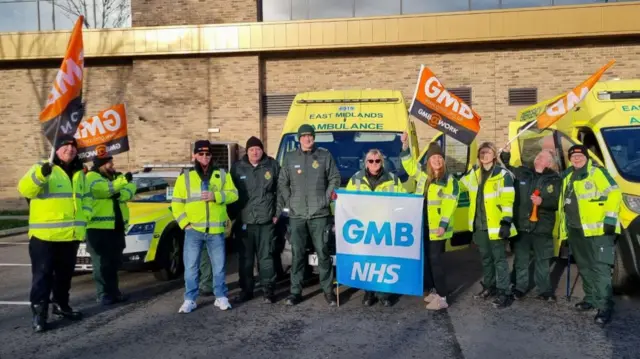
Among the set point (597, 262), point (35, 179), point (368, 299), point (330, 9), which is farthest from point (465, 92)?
point (35, 179)

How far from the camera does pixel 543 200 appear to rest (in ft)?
19.8

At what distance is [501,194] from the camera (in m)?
5.92

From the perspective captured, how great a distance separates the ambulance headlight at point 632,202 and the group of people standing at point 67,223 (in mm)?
5776

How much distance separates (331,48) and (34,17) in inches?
408

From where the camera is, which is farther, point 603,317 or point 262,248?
point 262,248

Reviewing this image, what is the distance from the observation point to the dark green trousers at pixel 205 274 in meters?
6.55

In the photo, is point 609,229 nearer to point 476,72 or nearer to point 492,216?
point 492,216

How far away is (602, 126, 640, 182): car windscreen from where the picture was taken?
6.51 meters

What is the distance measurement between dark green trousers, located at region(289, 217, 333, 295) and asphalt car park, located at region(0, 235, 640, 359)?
11.3 inches

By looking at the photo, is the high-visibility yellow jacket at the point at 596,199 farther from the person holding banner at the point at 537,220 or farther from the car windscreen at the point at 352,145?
the car windscreen at the point at 352,145

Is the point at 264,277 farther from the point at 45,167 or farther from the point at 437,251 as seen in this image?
the point at 45,167

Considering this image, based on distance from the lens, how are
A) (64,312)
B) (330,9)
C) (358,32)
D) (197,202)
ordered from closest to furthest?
(64,312), (197,202), (358,32), (330,9)

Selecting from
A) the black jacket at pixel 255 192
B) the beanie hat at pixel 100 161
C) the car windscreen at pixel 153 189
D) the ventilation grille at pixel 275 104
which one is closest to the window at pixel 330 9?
the ventilation grille at pixel 275 104

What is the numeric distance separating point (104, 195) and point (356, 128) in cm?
353
